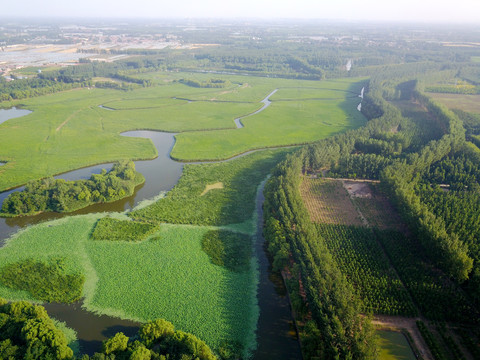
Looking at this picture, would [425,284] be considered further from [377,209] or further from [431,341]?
[377,209]

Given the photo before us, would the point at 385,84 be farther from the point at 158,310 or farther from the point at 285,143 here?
the point at 158,310

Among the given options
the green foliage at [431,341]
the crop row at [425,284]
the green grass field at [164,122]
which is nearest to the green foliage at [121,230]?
the green grass field at [164,122]

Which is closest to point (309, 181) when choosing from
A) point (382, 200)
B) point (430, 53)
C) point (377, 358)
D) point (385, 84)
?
point (382, 200)

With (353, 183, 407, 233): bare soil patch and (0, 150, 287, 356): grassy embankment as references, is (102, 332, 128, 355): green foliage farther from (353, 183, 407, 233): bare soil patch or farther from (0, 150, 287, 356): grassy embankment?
(353, 183, 407, 233): bare soil patch

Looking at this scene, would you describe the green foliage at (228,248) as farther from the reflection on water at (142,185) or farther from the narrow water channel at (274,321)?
the reflection on water at (142,185)

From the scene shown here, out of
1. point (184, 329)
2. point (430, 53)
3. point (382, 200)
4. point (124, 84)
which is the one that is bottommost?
point (184, 329)

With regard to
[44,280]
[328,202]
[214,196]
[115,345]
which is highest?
[328,202]

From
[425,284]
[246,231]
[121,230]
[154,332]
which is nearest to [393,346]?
[425,284]
